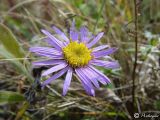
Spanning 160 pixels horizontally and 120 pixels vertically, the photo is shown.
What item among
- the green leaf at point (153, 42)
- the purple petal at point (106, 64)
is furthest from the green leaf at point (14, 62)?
the green leaf at point (153, 42)

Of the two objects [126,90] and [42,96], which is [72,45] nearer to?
[42,96]

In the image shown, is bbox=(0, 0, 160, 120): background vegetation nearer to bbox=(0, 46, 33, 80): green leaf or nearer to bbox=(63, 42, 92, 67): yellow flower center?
bbox=(0, 46, 33, 80): green leaf

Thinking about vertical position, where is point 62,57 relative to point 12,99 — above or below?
above

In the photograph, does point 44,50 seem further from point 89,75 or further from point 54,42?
point 89,75

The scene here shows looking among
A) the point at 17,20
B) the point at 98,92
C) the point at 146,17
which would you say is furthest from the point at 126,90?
the point at 17,20

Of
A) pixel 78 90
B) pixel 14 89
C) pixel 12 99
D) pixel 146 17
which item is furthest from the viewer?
pixel 146 17

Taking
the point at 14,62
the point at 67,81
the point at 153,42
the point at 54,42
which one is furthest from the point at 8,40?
the point at 153,42

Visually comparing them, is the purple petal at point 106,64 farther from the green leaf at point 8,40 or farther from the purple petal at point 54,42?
the green leaf at point 8,40

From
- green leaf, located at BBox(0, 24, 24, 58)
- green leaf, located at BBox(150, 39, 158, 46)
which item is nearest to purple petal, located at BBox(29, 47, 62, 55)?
green leaf, located at BBox(0, 24, 24, 58)
